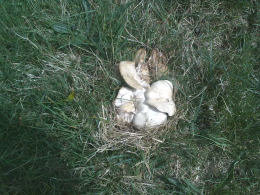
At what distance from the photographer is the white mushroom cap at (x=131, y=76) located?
2.21 meters

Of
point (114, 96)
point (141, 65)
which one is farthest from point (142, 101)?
point (141, 65)

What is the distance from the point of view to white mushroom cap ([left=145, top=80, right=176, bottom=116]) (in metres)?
2.12

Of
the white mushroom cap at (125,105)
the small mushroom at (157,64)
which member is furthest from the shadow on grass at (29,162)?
the small mushroom at (157,64)

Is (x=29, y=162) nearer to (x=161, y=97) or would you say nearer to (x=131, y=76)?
(x=131, y=76)

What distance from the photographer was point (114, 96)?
7.84 feet

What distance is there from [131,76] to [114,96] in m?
0.25

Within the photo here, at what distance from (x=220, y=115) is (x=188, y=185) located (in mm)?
613

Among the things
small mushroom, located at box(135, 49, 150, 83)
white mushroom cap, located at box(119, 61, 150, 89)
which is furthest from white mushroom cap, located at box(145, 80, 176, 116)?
small mushroom, located at box(135, 49, 150, 83)

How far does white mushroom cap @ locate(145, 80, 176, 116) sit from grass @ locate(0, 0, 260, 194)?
17 centimetres

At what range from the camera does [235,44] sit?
2.55 meters

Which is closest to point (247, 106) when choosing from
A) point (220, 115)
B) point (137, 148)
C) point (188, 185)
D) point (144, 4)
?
point (220, 115)

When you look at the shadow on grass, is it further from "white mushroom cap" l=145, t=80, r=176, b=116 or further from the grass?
"white mushroom cap" l=145, t=80, r=176, b=116

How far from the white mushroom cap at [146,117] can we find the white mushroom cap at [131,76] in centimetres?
17

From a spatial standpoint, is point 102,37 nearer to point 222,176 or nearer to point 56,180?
point 56,180
